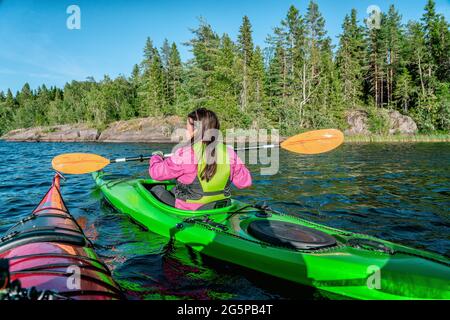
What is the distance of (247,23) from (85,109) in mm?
32864

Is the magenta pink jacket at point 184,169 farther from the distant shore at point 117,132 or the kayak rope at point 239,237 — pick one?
the distant shore at point 117,132

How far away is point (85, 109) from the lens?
54.7 metres

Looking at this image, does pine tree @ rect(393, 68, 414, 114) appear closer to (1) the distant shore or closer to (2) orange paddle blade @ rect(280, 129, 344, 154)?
(1) the distant shore

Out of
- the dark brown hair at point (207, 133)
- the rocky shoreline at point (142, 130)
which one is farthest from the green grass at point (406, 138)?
the dark brown hair at point (207, 133)

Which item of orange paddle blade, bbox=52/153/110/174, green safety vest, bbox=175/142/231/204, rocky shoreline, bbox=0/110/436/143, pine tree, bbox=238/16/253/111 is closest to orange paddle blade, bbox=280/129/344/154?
green safety vest, bbox=175/142/231/204

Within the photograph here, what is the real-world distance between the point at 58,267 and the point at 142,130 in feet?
116

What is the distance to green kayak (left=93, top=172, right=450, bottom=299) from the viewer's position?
2.58m

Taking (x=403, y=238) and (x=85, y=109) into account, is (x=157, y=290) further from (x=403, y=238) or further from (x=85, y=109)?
(x=85, y=109)

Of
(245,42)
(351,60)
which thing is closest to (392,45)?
(351,60)

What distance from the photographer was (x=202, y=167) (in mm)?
3902

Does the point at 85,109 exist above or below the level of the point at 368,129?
above

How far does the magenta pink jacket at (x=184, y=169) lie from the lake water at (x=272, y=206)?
806 mm

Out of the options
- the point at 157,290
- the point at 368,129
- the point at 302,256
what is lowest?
the point at 157,290
